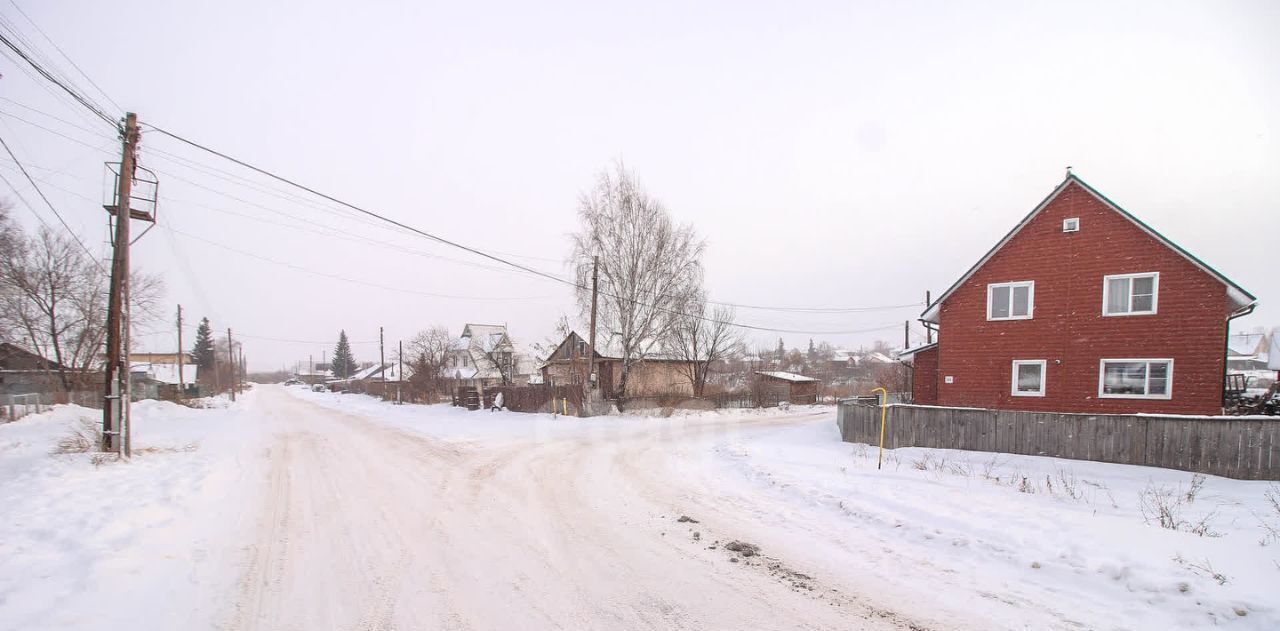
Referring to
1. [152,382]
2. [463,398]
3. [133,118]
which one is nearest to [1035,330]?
[133,118]

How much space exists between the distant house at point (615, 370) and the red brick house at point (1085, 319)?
16725 mm

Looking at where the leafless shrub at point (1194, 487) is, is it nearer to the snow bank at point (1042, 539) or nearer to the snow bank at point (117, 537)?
the snow bank at point (1042, 539)

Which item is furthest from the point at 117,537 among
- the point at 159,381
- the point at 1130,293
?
the point at 159,381

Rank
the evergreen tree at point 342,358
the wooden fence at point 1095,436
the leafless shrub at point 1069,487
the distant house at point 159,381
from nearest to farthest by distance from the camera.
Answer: the leafless shrub at point 1069,487 → the wooden fence at point 1095,436 → the distant house at point 159,381 → the evergreen tree at point 342,358

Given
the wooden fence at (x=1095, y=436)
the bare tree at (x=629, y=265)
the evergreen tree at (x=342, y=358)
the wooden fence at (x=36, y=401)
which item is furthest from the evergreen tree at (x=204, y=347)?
the wooden fence at (x=1095, y=436)

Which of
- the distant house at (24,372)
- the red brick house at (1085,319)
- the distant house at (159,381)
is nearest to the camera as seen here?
the red brick house at (1085,319)

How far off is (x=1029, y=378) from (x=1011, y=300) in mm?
2690

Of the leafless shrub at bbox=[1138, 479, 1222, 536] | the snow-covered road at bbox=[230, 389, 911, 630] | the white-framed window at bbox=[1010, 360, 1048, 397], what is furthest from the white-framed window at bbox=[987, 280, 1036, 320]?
the snow-covered road at bbox=[230, 389, 911, 630]

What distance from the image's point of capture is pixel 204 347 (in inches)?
3238

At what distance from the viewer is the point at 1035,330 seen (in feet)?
56.5

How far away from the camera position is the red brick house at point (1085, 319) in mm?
15094

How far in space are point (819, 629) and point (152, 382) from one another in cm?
6437

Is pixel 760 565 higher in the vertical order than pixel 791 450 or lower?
higher

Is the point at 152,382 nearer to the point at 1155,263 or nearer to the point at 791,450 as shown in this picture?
the point at 791,450
